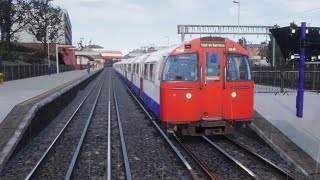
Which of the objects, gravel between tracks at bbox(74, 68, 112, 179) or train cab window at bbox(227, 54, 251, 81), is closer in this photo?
gravel between tracks at bbox(74, 68, 112, 179)

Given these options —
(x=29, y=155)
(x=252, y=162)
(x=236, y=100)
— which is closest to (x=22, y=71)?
(x=29, y=155)

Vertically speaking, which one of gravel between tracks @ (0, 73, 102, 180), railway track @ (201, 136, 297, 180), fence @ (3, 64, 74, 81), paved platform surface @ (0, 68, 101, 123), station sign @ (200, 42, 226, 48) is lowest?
gravel between tracks @ (0, 73, 102, 180)

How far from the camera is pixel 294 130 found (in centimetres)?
1140

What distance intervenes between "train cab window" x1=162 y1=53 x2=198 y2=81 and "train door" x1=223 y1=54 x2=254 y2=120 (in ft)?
2.79

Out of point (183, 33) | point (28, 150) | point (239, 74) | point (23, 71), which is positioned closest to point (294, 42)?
point (239, 74)

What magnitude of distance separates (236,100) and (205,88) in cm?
91

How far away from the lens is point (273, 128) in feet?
37.1

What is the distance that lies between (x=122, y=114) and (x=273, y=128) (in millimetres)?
8664

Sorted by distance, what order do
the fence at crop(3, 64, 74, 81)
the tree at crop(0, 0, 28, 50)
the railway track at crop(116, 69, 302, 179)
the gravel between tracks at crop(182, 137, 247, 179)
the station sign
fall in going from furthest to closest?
the tree at crop(0, 0, 28, 50), the fence at crop(3, 64, 74, 81), the station sign, the gravel between tracks at crop(182, 137, 247, 179), the railway track at crop(116, 69, 302, 179)

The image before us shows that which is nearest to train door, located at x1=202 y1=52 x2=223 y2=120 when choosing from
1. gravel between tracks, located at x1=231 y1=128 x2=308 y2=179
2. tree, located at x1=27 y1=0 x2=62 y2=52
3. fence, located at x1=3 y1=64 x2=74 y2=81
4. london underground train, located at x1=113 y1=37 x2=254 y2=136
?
london underground train, located at x1=113 y1=37 x2=254 y2=136

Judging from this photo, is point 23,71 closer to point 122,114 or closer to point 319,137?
point 122,114

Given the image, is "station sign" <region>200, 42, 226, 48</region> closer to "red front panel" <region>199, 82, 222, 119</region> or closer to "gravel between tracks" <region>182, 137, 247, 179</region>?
"red front panel" <region>199, 82, 222, 119</region>

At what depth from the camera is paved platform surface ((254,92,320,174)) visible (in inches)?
350

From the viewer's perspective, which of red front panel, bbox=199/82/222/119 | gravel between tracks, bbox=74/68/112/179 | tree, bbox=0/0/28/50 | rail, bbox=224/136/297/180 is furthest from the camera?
tree, bbox=0/0/28/50
